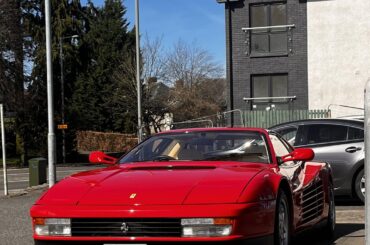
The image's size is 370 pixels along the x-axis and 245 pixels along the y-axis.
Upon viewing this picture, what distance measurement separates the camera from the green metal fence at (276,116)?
79.9 feet

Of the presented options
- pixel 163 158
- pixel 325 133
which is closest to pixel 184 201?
pixel 163 158

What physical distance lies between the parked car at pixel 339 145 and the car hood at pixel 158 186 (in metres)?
5.18

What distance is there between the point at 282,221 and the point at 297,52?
20927 millimetres

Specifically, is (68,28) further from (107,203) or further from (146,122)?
(107,203)

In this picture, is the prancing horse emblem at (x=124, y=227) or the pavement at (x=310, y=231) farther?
the pavement at (x=310, y=231)

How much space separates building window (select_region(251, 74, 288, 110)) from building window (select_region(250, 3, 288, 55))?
3.46 ft

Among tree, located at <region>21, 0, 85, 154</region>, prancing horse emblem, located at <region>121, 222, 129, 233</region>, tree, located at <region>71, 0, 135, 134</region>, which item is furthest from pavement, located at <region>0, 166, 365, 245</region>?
tree, located at <region>71, 0, 135, 134</region>

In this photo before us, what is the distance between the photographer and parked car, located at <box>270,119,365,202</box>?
10.6 metres

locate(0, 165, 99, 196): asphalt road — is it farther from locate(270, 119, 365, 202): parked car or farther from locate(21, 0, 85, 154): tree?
locate(21, 0, 85, 154): tree

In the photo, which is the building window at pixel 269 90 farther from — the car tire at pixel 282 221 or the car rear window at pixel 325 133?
the car tire at pixel 282 221

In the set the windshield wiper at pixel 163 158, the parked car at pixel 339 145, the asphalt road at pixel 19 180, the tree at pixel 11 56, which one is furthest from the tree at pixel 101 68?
the windshield wiper at pixel 163 158

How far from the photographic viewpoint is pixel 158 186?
513cm

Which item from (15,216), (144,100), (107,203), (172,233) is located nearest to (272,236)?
(172,233)

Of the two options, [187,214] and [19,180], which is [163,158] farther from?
[19,180]
